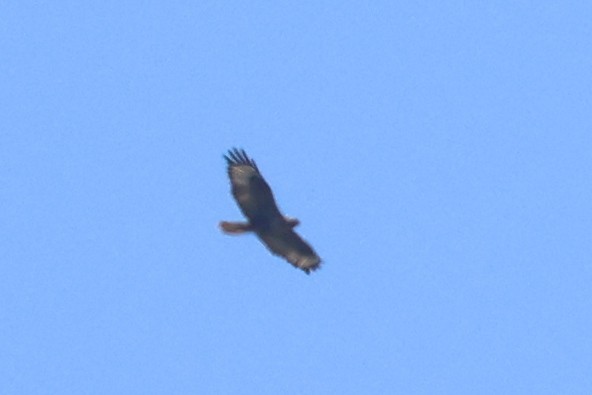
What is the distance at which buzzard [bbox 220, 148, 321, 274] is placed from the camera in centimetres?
4250

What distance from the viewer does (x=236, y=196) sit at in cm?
4266

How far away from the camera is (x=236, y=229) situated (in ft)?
140

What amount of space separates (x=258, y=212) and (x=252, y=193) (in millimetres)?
357

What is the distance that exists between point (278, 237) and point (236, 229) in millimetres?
903

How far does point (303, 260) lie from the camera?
43.4 meters

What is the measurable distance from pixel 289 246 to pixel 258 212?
105 centimetres

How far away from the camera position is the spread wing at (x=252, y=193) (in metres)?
42.5

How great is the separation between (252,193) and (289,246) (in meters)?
A: 1.36

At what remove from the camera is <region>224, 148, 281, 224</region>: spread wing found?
42.5m

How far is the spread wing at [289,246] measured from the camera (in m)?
42.9

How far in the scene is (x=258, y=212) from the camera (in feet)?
140

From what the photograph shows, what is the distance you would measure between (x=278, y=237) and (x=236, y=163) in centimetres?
153

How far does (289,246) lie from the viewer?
43.2 metres

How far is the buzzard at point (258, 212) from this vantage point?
4250 cm
